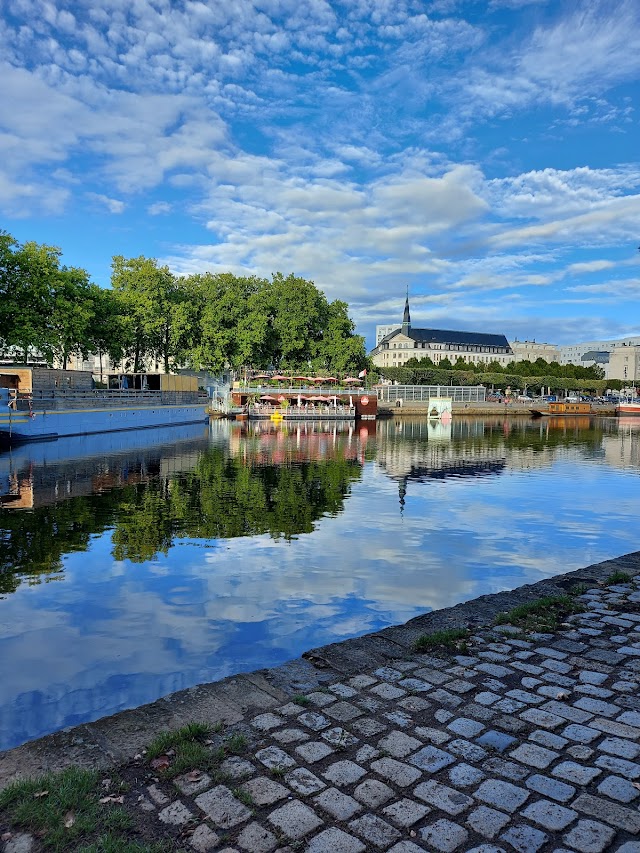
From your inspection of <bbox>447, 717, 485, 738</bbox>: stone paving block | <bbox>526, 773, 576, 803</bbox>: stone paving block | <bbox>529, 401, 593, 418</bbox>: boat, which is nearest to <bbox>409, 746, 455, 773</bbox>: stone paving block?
<bbox>447, 717, 485, 738</bbox>: stone paving block

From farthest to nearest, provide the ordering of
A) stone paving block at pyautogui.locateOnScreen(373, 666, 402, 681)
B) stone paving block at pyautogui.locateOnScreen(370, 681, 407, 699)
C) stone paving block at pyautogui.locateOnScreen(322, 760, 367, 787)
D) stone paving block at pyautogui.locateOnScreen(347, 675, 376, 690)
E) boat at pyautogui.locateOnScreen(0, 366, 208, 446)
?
1. boat at pyautogui.locateOnScreen(0, 366, 208, 446)
2. stone paving block at pyautogui.locateOnScreen(373, 666, 402, 681)
3. stone paving block at pyautogui.locateOnScreen(347, 675, 376, 690)
4. stone paving block at pyautogui.locateOnScreen(370, 681, 407, 699)
5. stone paving block at pyautogui.locateOnScreen(322, 760, 367, 787)

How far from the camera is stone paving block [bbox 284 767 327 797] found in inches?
173

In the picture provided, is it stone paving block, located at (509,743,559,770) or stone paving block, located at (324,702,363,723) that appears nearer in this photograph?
stone paving block, located at (509,743,559,770)

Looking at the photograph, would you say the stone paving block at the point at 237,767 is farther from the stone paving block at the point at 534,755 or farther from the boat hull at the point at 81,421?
the boat hull at the point at 81,421

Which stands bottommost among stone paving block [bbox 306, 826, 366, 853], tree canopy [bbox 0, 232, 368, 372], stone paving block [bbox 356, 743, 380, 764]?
stone paving block [bbox 356, 743, 380, 764]

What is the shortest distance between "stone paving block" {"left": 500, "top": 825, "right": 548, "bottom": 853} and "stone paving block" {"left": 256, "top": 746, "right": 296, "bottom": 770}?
1.69 meters

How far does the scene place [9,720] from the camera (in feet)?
20.1

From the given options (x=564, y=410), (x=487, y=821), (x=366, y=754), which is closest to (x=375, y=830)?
(x=487, y=821)

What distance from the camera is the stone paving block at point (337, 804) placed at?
4.12 meters

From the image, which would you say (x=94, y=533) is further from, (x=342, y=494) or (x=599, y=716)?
(x=599, y=716)

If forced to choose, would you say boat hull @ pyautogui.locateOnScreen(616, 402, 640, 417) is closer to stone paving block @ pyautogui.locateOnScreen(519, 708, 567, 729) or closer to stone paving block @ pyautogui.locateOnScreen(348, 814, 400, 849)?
stone paving block @ pyautogui.locateOnScreen(519, 708, 567, 729)

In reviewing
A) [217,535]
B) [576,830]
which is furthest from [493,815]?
[217,535]

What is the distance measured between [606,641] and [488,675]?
199 centimetres

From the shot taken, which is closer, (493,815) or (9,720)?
(493,815)
